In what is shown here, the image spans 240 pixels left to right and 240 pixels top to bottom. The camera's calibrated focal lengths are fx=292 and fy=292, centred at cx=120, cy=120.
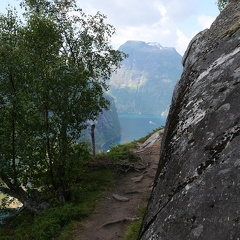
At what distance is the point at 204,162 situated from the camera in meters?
7.62

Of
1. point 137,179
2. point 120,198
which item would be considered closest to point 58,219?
point 120,198

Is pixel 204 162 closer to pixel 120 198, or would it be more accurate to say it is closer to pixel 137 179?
pixel 120 198

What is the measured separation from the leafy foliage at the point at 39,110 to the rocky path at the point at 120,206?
293 cm

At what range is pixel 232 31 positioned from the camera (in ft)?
41.2

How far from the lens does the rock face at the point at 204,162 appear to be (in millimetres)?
6328

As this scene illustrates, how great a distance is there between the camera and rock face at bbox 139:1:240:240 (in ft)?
20.8

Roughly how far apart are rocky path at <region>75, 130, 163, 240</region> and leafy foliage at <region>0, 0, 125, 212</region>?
293 cm

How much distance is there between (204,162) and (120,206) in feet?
42.2

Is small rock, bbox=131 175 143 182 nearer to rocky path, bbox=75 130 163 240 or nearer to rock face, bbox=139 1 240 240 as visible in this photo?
rocky path, bbox=75 130 163 240

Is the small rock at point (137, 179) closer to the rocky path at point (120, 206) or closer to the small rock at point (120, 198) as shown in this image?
the rocky path at point (120, 206)

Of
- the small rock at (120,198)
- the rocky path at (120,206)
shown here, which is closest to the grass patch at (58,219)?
the rocky path at (120,206)

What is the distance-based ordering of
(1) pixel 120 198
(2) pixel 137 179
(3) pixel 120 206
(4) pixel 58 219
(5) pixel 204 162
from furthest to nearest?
(2) pixel 137 179
(1) pixel 120 198
(3) pixel 120 206
(4) pixel 58 219
(5) pixel 204 162

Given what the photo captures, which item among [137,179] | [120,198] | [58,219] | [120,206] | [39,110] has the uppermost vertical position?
[39,110]

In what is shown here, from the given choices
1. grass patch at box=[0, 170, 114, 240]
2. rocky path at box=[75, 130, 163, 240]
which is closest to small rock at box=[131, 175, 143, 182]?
rocky path at box=[75, 130, 163, 240]
